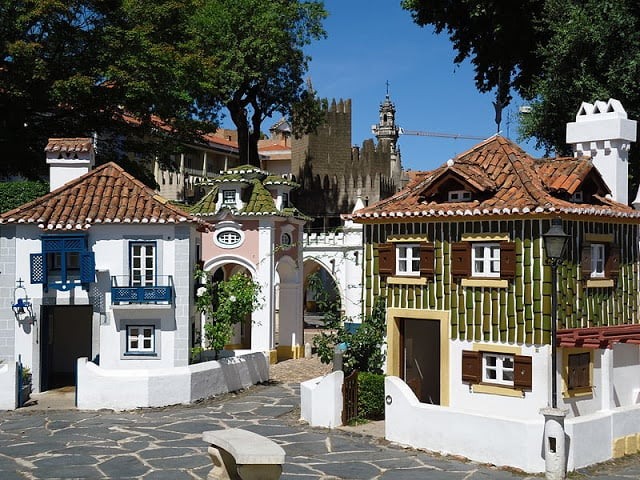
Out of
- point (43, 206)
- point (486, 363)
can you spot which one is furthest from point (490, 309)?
point (43, 206)

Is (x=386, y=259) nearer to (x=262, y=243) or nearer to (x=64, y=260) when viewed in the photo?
(x=64, y=260)

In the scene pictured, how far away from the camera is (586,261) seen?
18953mm

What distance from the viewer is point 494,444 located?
16.9m

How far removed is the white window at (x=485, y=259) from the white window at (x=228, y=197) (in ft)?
49.6

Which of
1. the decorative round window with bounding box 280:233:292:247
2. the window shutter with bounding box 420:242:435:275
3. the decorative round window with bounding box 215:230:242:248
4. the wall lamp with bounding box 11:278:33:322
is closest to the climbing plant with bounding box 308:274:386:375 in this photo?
the window shutter with bounding box 420:242:435:275

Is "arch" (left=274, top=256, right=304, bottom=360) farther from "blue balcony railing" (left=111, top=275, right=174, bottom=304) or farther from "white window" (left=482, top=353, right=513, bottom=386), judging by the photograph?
"white window" (left=482, top=353, right=513, bottom=386)

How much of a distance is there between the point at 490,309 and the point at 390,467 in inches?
176

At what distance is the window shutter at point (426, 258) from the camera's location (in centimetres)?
1984

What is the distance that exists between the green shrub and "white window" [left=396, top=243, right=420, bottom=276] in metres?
2.74

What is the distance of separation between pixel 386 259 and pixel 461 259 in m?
2.18

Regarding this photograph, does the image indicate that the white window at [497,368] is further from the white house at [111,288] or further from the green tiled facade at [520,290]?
the white house at [111,288]

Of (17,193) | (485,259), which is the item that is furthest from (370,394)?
(17,193)

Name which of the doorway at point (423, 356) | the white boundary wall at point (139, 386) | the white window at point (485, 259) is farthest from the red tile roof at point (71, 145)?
the white window at point (485, 259)

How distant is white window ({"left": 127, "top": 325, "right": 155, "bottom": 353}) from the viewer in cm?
2386
